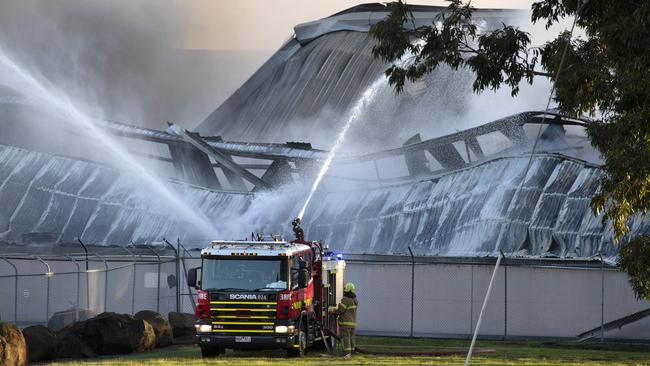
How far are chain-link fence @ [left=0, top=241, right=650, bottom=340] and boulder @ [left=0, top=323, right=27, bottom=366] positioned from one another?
11.5 metres

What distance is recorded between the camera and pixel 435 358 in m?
25.5

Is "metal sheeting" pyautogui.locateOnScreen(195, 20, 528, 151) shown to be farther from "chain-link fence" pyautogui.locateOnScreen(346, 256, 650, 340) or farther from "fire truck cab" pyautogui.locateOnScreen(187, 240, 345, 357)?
"fire truck cab" pyautogui.locateOnScreen(187, 240, 345, 357)

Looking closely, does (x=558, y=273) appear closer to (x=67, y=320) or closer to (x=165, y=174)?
(x=67, y=320)

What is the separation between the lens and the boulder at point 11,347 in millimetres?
22219

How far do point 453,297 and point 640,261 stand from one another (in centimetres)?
1450

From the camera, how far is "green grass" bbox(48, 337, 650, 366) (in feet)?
79.1

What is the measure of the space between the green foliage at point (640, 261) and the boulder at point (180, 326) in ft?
40.0

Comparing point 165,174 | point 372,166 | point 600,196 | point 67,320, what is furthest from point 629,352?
point 165,174

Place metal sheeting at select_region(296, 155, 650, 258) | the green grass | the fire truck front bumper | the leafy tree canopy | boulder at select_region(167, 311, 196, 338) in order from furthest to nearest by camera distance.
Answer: metal sheeting at select_region(296, 155, 650, 258), boulder at select_region(167, 311, 196, 338), the fire truck front bumper, the green grass, the leafy tree canopy

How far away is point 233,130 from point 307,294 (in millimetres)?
58220

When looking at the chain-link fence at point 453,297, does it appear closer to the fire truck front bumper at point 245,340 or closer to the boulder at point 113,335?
the boulder at point 113,335

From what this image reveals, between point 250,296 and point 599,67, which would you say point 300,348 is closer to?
point 250,296

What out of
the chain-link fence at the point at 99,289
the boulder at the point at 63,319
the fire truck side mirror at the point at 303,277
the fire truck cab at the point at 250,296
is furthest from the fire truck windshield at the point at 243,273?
the chain-link fence at the point at 99,289

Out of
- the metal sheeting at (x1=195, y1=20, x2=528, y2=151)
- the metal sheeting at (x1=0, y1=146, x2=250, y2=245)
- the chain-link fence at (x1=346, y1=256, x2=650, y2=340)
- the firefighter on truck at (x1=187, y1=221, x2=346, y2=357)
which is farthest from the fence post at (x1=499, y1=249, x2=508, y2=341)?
the metal sheeting at (x1=195, y1=20, x2=528, y2=151)
